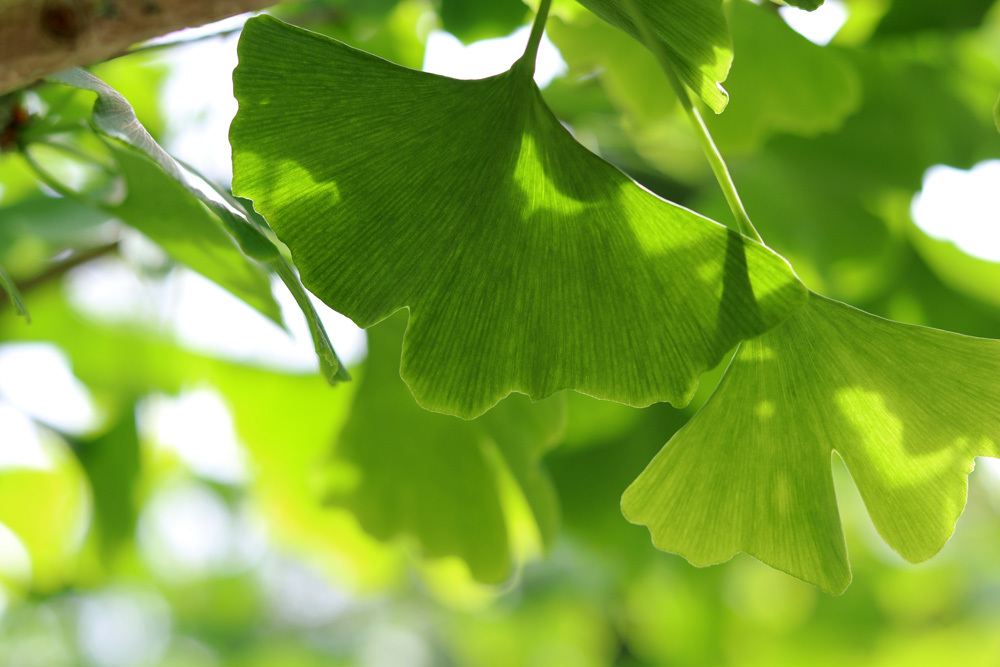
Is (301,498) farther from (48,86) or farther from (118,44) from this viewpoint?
(118,44)

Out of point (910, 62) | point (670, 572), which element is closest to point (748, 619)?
point (670, 572)

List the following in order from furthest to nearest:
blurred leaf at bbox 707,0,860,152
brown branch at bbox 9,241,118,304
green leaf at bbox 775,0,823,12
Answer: brown branch at bbox 9,241,118,304
blurred leaf at bbox 707,0,860,152
green leaf at bbox 775,0,823,12

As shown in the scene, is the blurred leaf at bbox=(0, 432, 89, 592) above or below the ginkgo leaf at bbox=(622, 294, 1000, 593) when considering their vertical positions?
below

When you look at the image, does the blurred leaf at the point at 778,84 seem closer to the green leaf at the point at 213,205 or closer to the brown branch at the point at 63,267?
the green leaf at the point at 213,205

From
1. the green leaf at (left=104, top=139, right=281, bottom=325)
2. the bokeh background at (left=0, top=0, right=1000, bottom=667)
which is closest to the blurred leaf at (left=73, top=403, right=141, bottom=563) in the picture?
the bokeh background at (left=0, top=0, right=1000, bottom=667)

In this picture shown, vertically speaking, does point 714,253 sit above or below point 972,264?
above

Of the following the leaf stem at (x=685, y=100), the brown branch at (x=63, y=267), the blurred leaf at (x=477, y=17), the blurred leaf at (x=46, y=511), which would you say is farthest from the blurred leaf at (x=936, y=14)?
the blurred leaf at (x=46, y=511)

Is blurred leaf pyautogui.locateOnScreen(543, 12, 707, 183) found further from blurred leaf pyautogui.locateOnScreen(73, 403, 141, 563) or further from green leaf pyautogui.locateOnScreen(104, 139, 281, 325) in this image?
blurred leaf pyautogui.locateOnScreen(73, 403, 141, 563)

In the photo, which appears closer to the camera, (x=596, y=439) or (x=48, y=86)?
(x=48, y=86)
